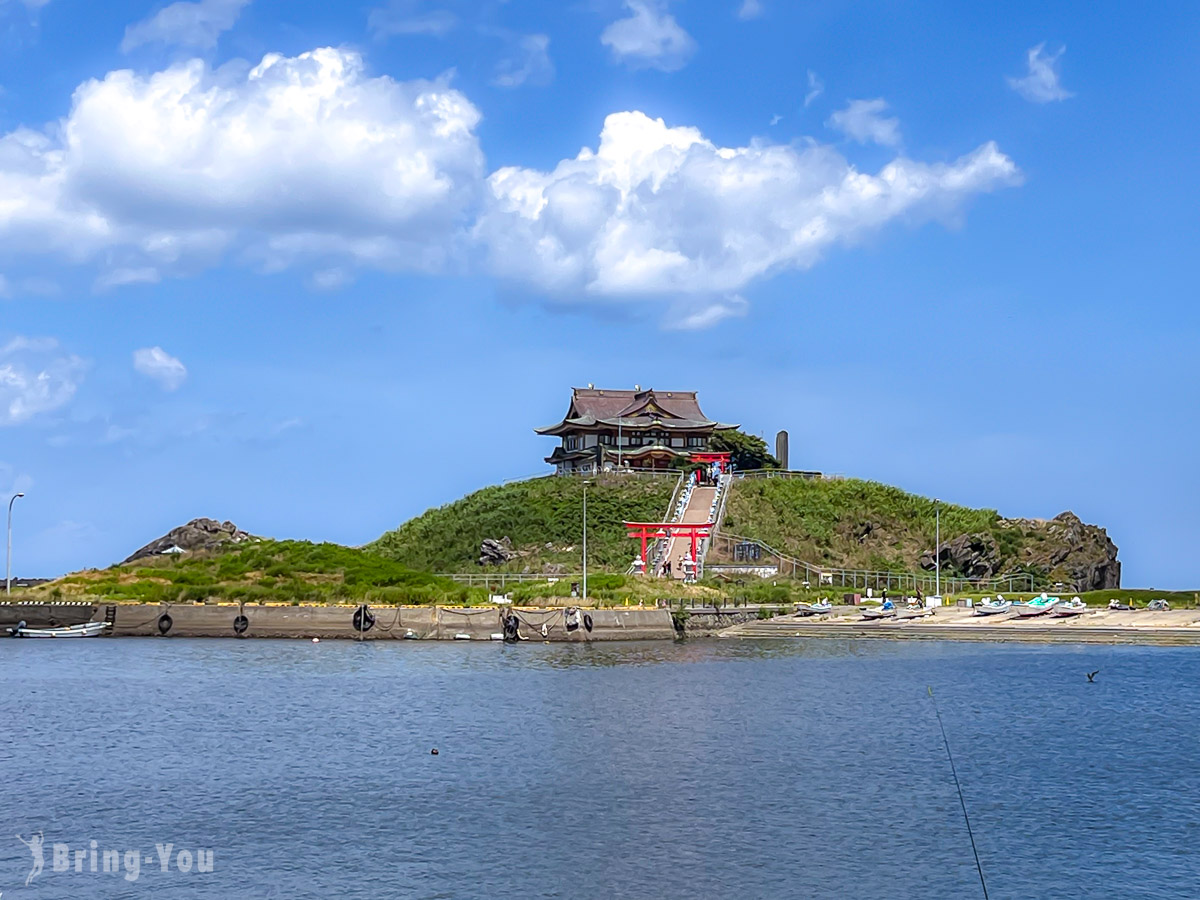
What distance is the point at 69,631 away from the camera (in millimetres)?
85375

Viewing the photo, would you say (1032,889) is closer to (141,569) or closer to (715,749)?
(715,749)

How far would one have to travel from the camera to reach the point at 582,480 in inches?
4648

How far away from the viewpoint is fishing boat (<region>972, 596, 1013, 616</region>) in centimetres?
8781

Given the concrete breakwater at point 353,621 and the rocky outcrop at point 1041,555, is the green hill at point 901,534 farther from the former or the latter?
the concrete breakwater at point 353,621

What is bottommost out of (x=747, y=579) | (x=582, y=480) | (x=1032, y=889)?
(x=1032, y=889)

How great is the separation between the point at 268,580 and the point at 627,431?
41287mm

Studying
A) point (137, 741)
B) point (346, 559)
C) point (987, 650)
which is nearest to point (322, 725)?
point (137, 741)

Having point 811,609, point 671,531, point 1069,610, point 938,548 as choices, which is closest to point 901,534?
point 938,548

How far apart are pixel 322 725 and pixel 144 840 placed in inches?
685

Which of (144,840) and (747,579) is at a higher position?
(747,579)

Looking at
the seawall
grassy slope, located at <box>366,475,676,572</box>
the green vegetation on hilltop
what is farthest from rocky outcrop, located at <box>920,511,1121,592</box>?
the green vegetation on hilltop

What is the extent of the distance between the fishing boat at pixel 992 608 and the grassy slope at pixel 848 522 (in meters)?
16.9

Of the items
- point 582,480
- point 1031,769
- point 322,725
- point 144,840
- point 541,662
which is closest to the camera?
point 144,840

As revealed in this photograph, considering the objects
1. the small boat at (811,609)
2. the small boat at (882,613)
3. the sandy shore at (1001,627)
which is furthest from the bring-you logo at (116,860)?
the small boat at (882,613)
